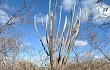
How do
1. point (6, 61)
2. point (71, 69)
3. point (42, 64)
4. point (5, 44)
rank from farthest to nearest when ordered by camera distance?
1. point (71, 69)
2. point (42, 64)
3. point (6, 61)
4. point (5, 44)

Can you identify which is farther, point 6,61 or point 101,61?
point 101,61

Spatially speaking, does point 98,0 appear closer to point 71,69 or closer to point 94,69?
point 94,69

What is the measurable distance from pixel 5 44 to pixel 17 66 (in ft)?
34.3

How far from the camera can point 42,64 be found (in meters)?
24.9

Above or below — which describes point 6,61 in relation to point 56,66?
below

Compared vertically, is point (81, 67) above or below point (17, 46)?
below

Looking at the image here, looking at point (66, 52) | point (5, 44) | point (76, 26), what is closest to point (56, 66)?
point (66, 52)

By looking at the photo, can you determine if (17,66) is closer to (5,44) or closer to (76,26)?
(5,44)

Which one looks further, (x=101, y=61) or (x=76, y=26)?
(x=101, y=61)

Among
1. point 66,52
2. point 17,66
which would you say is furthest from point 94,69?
point 66,52

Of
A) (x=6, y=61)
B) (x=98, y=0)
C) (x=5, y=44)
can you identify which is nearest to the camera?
(x=98, y=0)

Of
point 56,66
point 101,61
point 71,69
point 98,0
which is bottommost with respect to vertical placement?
point 71,69

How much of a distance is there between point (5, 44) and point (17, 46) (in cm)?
785

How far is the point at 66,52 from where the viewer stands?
714 centimetres
